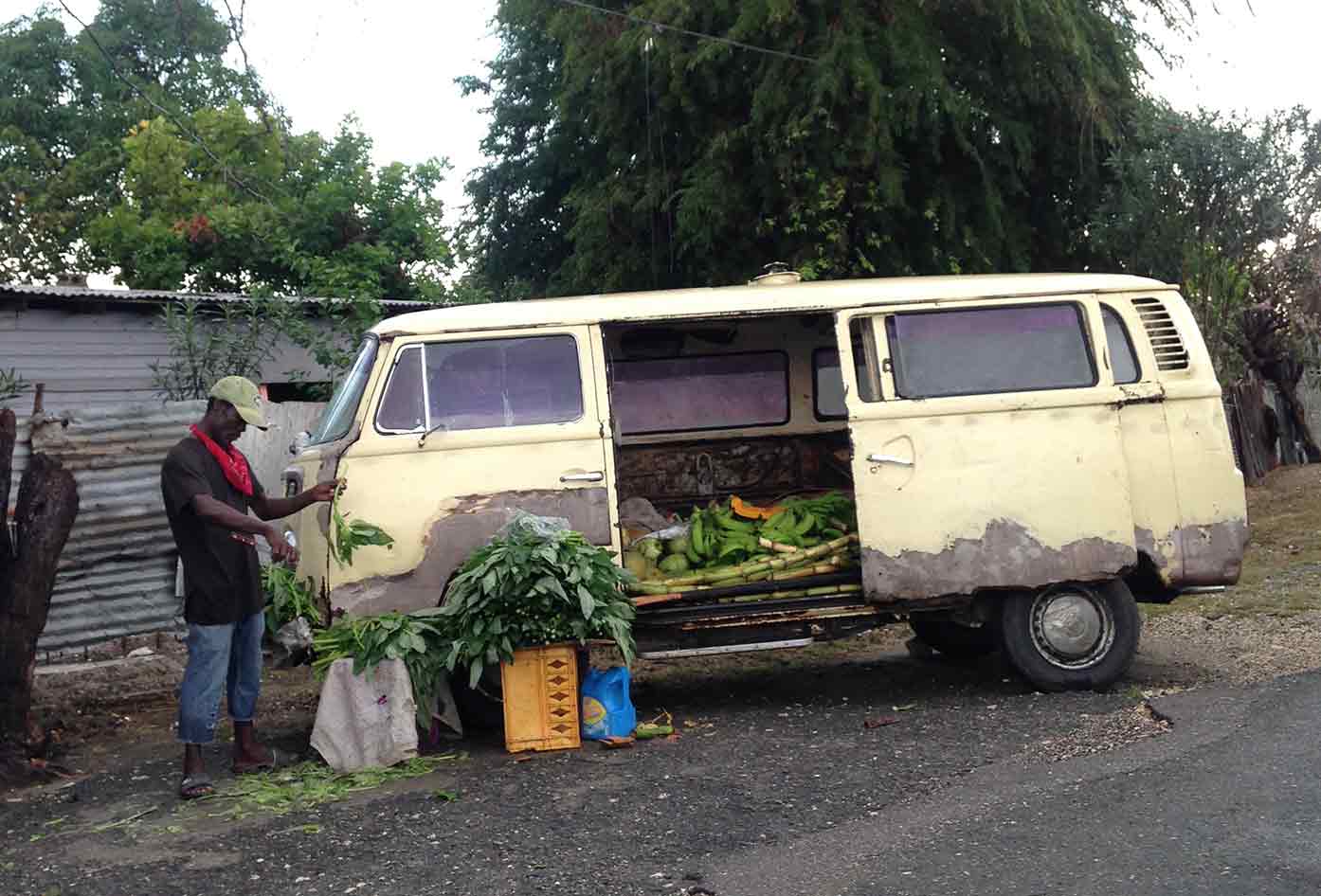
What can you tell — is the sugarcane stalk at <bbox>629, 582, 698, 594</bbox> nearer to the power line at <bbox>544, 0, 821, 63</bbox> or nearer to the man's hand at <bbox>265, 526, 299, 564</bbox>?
the man's hand at <bbox>265, 526, 299, 564</bbox>

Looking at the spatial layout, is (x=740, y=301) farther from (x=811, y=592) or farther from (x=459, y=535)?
(x=459, y=535)

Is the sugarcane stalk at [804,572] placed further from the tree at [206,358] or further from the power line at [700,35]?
the power line at [700,35]

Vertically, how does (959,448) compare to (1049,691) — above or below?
above

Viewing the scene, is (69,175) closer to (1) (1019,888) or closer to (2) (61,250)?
(2) (61,250)

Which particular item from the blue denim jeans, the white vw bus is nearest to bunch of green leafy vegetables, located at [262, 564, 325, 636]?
the white vw bus

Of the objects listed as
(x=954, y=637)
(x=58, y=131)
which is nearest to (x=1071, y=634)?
(x=954, y=637)

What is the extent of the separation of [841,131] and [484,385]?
801 centimetres

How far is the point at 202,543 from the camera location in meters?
6.44

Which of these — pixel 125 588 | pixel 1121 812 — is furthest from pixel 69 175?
pixel 1121 812

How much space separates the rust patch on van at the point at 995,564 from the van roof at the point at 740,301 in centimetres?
134

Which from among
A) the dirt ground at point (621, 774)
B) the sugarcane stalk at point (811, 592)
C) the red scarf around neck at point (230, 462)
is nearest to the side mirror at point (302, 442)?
the red scarf around neck at point (230, 462)

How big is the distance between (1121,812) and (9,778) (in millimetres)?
5143

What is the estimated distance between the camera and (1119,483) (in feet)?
24.6

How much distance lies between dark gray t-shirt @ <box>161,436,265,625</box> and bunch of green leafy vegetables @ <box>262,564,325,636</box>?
27.6 inches
